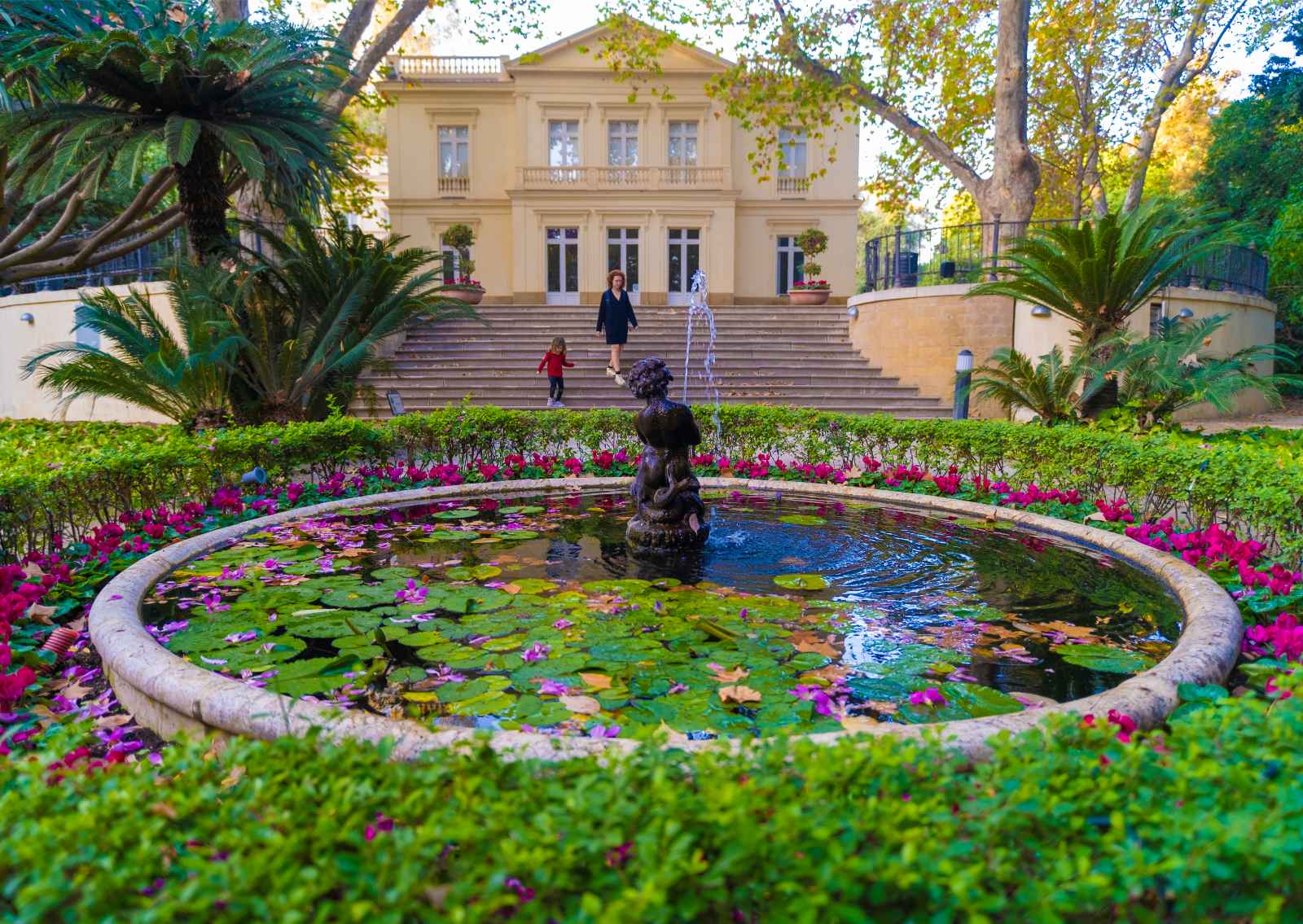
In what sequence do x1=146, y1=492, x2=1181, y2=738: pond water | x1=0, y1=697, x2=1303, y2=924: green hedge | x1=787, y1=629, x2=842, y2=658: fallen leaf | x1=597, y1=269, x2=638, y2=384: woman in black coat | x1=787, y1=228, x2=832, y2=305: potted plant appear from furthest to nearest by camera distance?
x1=787, y1=228, x2=832, y2=305: potted plant, x1=597, y1=269, x2=638, y2=384: woman in black coat, x1=787, y1=629, x2=842, y2=658: fallen leaf, x1=146, y1=492, x2=1181, y2=738: pond water, x1=0, y1=697, x2=1303, y2=924: green hedge

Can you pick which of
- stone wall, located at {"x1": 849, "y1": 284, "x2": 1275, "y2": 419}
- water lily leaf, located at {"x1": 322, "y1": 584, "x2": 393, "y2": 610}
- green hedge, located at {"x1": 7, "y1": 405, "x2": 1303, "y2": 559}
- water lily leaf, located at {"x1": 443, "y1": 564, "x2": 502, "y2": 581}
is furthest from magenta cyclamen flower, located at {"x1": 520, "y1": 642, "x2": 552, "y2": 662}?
stone wall, located at {"x1": 849, "y1": 284, "x2": 1275, "y2": 419}

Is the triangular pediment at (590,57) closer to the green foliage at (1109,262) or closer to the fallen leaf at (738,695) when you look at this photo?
the green foliage at (1109,262)

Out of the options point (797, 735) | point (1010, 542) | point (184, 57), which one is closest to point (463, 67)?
point (184, 57)

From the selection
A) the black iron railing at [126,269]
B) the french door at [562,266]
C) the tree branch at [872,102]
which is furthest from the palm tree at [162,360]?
the french door at [562,266]

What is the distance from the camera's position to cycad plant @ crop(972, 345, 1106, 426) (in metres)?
8.41

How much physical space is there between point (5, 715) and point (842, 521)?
476 cm

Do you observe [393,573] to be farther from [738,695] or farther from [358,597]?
[738,695]

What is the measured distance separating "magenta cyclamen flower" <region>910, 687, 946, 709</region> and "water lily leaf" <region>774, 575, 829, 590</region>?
1.45m

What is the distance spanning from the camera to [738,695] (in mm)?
2980

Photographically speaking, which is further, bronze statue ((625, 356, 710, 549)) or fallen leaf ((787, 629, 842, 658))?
bronze statue ((625, 356, 710, 549))

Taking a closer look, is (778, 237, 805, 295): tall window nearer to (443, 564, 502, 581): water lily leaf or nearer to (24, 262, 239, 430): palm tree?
(24, 262, 239, 430): palm tree

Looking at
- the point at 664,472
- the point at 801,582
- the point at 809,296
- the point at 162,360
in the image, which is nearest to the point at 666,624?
the point at 801,582

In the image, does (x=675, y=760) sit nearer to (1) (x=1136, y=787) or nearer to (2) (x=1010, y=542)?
(1) (x=1136, y=787)

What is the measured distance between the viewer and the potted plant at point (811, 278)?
21219mm
